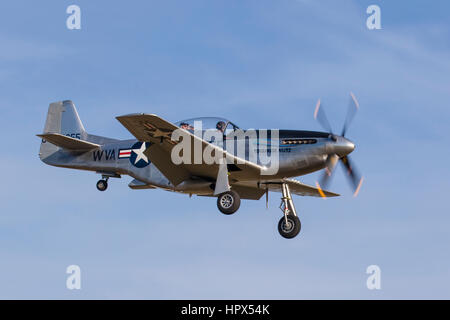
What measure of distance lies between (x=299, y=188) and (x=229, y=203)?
4.17 meters

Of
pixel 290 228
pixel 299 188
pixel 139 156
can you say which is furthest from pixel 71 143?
pixel 290 228

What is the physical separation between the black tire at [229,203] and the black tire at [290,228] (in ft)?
6.44

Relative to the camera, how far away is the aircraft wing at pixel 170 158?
16.9 metres

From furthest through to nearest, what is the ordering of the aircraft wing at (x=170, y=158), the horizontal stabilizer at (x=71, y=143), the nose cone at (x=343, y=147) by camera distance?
the horizontal stabilizer at (x=71, y=143) < the nose cone at (x=343, y=147) < the aircraft wing at (x=170, y=158)

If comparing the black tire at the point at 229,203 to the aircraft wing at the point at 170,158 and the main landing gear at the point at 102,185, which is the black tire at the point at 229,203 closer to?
the aircraft wing at the point at 170,158

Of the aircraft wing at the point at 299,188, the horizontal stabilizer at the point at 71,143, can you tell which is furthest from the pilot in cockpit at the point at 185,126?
the horizontal stabilizer at the point at 71,143

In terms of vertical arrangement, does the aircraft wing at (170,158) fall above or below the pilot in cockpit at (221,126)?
below

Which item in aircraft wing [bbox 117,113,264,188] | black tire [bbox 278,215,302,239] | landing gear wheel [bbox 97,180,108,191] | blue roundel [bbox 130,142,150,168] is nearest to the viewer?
aircraft wing [bbox 117,113,264,188]

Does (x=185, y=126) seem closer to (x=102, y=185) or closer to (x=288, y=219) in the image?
(x=288, y=219)

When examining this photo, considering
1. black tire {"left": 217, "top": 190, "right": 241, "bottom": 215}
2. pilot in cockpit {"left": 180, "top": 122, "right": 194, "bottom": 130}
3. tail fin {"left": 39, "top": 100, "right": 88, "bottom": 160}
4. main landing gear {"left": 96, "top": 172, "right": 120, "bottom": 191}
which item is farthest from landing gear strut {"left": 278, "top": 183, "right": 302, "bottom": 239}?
tail fin {"left": 39, "top": 100, "right": 88, "bottom": 160}

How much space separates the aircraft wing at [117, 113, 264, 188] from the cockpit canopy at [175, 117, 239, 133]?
722 mm

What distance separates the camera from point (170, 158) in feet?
61.6

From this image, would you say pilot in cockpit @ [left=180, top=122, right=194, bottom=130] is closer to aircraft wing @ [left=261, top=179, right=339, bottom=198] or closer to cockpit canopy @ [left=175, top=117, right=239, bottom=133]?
cockpit canopy @ [left=175, top=117, right=239, bottom=133]

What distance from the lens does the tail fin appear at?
24875 mm
